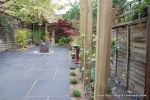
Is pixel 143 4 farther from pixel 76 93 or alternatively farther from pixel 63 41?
pixel 63 41

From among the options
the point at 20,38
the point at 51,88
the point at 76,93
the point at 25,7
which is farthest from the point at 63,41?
the point at 76,93

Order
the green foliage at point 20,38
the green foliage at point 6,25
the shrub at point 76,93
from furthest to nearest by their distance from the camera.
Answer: the green foliage at point 20,38 < the green foliage at point 6,25 < the shrub at point 76,93

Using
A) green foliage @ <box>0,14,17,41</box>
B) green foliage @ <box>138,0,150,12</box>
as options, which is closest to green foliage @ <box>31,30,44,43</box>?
green foliage @ <box>0,14,17,41</box>

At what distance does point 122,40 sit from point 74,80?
1.63 m

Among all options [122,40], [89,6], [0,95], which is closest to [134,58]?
[122,40]

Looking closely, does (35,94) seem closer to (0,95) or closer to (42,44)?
(0,95)

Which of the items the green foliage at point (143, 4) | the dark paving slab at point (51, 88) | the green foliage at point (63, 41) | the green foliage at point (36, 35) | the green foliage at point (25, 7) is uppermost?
the green foliage at point (25, 7)

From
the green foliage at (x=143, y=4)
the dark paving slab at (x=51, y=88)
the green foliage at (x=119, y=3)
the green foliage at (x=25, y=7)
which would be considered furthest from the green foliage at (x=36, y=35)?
the green foliage at (x=143, y=4)

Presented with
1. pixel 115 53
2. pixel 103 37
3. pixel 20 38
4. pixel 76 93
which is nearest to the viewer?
pixel 103 37

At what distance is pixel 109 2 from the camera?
2783mm

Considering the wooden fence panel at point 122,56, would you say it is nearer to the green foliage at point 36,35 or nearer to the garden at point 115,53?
the garden at point 115,53

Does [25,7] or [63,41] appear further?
[63,41]

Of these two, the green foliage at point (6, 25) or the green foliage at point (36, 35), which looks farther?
the green foliage at point (36, 35)

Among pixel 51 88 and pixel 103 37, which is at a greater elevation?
pixel 103 37
